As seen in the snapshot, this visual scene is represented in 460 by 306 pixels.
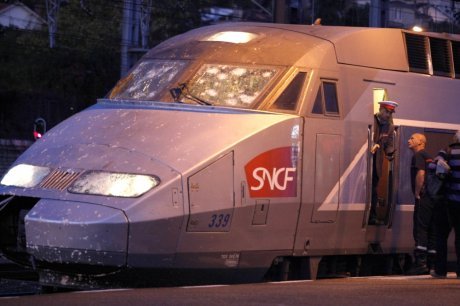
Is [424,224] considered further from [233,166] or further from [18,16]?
[18,16]

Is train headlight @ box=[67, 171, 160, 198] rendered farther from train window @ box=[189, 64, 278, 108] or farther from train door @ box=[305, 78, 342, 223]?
train door @ box=[305, 78, 342, 223]

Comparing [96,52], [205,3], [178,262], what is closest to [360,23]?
[205,3]

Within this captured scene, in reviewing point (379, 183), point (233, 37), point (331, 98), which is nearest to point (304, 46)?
point (331, 98)

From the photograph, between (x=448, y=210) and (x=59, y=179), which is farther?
(x=448, y=210)

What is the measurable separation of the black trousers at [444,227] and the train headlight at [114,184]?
3.49m

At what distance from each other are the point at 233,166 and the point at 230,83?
1.29 m

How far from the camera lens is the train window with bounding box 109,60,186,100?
37.4 ft

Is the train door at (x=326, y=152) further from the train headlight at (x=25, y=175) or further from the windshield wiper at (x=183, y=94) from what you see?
the train headlight at (x=25, y=175)

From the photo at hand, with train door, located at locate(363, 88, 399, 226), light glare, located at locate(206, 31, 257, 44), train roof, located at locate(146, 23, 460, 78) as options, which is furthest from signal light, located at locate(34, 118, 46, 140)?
train door, located at locate(363, 88, 399, 226)

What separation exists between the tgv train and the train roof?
23 millimetres

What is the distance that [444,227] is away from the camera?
450 inches

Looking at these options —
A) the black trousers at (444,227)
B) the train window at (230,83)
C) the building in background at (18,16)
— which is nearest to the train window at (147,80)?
the train window at (230,83)

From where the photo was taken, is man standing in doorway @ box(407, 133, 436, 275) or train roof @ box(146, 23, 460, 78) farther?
man standing in doorway @ box(407, 133, 436, 275)

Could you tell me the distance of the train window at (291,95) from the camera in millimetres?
10961
